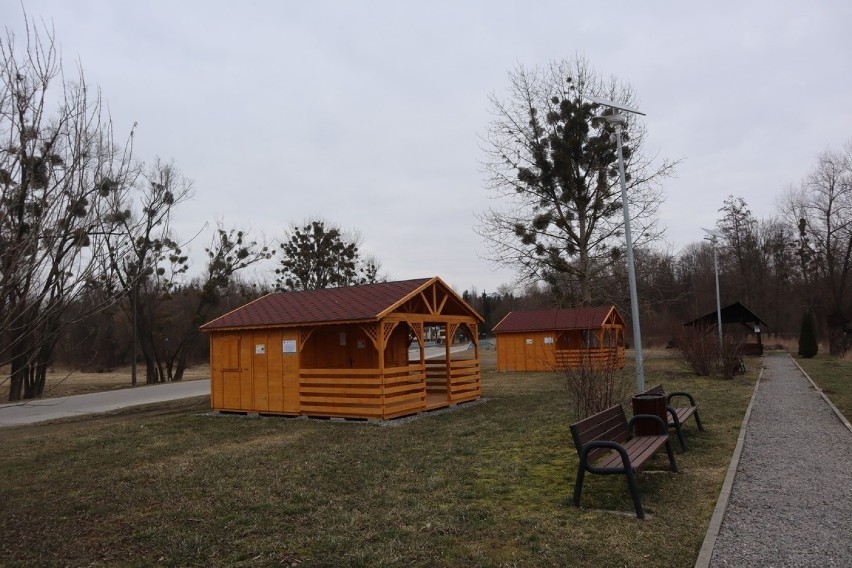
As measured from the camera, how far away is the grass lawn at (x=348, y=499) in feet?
16.1

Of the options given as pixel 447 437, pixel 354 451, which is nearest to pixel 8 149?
pixel 354 451

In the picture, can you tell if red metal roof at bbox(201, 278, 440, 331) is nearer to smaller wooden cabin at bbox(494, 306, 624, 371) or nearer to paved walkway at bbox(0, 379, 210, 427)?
paved walkway at bbox(0, 379, 210, 427)

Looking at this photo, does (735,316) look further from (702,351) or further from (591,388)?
(591,388)

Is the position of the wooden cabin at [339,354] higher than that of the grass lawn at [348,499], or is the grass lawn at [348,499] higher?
the wooden cabin at [339,354]

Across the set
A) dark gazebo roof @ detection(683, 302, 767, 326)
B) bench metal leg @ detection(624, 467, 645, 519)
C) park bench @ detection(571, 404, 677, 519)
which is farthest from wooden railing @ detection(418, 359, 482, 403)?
dark gazebo roof @ detection(683, 302, 767, 326)

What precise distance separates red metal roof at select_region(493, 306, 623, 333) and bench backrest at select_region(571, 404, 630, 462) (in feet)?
60.7

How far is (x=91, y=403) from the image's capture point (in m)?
19.7

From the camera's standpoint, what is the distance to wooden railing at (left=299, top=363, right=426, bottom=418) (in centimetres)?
1291

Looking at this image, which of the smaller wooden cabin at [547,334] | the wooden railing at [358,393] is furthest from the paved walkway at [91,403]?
the smaller wooden cabin at [547,334]

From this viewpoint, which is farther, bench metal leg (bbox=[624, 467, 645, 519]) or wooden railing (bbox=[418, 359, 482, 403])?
wooden railing (bbox=[418, 359, 482, 403])

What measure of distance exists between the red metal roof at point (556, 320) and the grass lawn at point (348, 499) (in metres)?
15.0

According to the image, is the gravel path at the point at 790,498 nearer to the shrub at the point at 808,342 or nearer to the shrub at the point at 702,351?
the shrub at the point at 702,351

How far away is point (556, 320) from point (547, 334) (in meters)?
0.81

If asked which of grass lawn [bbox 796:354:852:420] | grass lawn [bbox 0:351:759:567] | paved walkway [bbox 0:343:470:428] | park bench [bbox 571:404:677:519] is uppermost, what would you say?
park bench [bbox 571:404:677:519]
